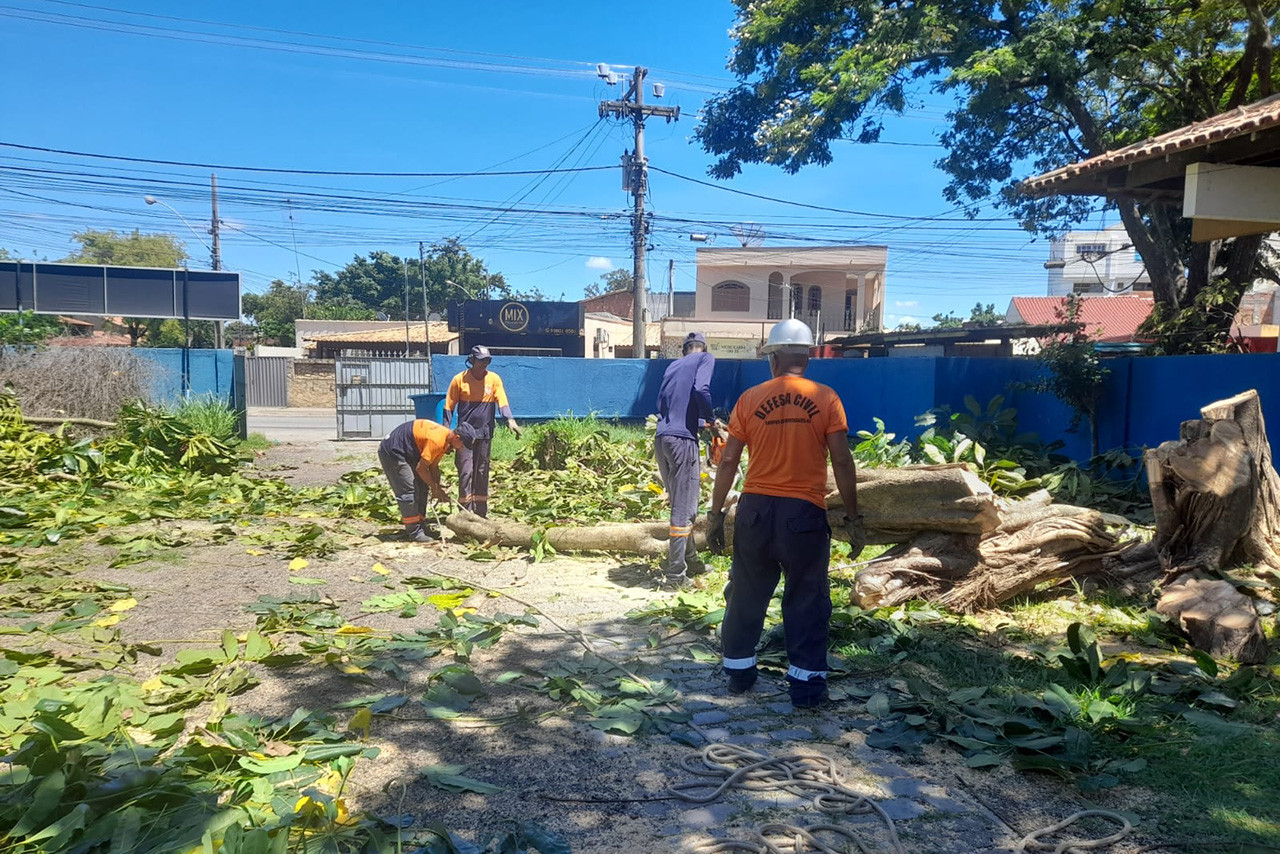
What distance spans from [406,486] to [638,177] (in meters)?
15.9

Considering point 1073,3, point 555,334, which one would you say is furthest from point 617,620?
point 555,334

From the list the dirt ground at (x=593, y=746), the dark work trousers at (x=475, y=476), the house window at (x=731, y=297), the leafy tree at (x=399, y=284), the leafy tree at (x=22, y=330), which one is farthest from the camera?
A: the leafy tree at (x=399, y=284)

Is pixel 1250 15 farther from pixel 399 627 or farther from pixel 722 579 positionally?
pixel 399 627

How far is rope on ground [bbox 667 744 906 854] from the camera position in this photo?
274 cm

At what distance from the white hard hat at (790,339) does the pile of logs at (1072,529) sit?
1692 mm

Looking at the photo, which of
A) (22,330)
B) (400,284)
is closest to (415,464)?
(22,330)

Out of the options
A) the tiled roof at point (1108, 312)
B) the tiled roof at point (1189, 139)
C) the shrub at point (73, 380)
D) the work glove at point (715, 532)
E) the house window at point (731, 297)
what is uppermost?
the house window at point (731, 297)

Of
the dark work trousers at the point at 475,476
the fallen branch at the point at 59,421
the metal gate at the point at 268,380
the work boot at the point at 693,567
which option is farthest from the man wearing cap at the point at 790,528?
the metal gate at the point at 268,380

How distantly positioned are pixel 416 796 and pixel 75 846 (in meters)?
1.04

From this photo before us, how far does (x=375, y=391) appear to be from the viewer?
17828mm

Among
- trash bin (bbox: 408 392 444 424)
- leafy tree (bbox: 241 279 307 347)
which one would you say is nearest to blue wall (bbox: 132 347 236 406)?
trash bin (bbox: 408 392 444 424)

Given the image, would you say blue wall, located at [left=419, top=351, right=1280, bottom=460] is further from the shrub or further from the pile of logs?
the pile of logs

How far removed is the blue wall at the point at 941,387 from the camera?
812cm

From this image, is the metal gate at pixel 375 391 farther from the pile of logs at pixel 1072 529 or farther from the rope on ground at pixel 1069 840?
the rope on ground at pixel 1069 840
